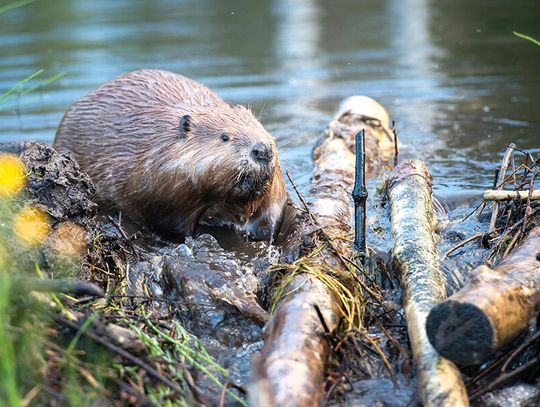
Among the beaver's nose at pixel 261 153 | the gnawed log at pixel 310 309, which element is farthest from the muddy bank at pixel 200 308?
the beaver's nose at pixel 261 153

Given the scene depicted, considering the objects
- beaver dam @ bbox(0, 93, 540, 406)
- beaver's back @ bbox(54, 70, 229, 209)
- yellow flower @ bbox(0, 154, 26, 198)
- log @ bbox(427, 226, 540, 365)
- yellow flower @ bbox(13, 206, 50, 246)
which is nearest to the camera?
beaver dam @ bbox(0, 93, 540, 406)

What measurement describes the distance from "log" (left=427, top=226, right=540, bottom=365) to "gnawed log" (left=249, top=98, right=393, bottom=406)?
38 centimetres

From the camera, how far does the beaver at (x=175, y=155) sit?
12.7ft

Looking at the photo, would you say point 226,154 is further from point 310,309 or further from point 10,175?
point 310,309

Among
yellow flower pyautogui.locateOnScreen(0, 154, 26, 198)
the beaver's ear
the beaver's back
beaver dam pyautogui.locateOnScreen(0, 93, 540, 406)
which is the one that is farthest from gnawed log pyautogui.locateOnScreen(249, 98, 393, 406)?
yellow flower pyautogui.locateOnScreen(0, 154, 26, 198)

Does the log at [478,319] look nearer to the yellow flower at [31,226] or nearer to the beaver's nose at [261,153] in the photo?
the yellow flower at [31,226]

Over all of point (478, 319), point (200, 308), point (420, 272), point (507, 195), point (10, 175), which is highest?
point (10, 175)

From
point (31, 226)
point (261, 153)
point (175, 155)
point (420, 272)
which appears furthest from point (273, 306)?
point (175, 155)

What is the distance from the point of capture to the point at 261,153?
3777 millimetres

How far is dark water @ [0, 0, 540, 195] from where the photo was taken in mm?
6363

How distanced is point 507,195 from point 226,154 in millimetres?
1345

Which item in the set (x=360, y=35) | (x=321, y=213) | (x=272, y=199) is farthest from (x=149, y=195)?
(x=360, y=35)

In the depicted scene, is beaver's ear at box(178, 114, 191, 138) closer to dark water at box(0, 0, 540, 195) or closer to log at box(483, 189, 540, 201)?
dark water at box(0, 0, 540, 195)

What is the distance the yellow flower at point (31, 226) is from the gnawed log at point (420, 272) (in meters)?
1.33
